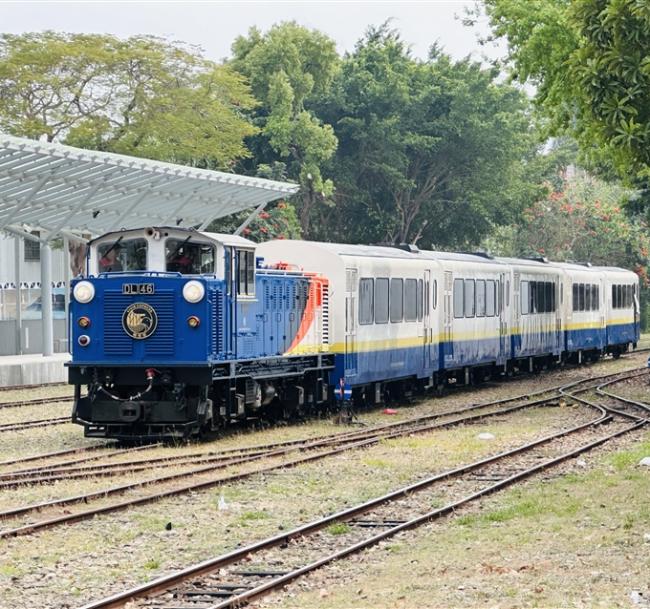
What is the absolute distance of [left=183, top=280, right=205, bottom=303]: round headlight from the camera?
19.0 meters

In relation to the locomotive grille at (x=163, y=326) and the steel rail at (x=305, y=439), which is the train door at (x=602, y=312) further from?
the locomotive grille at (x=163, y=326)

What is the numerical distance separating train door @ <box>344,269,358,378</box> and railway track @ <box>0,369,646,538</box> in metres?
1.59

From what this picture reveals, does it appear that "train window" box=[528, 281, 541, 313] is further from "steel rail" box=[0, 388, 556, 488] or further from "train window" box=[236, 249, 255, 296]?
"train window" box=[236, 249, 255, 296]

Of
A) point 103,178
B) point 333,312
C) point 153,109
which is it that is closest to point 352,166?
point 153,109

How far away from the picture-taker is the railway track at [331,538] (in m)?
9.88

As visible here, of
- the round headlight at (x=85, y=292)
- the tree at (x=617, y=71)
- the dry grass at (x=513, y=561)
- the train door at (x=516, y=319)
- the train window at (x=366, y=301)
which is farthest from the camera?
the train door at (x=516, y=319)

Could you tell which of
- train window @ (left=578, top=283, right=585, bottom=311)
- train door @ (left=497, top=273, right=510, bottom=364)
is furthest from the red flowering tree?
train door @ (left=497, top=273, right=510, bottom=364)

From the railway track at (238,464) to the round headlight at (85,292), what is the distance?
329 centimetres

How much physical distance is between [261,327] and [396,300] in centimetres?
547

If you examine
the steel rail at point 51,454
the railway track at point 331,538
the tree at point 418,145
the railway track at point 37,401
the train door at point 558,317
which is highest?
the tree at point 418,145

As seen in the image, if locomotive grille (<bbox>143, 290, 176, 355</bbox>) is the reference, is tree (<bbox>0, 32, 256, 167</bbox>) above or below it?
above

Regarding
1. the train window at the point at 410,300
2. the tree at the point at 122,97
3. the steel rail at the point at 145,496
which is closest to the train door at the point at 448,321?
the train window at the point at 410,300

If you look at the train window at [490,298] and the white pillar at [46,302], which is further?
the white pillar at [46,302]

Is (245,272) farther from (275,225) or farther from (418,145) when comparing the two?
(418,145)
